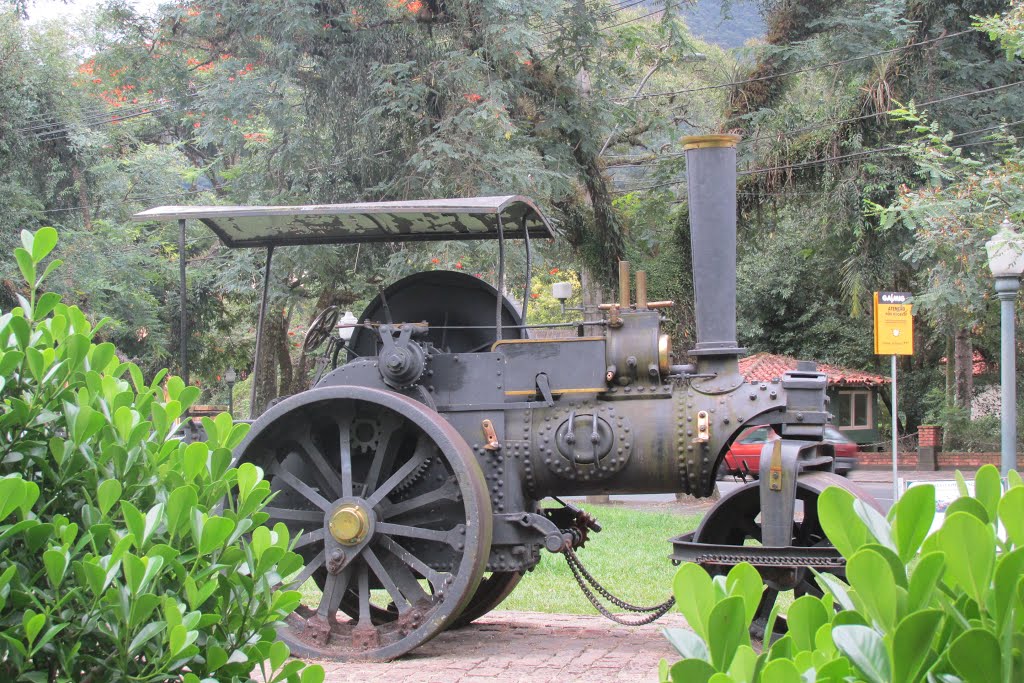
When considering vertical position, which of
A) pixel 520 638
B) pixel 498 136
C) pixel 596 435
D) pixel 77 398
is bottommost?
pixel 520 638

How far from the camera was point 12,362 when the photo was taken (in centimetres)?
246

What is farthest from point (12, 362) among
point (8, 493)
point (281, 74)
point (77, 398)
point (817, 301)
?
point (817, 301)

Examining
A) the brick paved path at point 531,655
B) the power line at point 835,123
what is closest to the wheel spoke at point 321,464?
the brick paved path at point 531,655

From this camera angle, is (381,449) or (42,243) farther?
(381,449)

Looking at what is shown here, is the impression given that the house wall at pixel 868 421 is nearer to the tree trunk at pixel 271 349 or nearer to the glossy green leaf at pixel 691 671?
the tree trunk at pixel 271 349

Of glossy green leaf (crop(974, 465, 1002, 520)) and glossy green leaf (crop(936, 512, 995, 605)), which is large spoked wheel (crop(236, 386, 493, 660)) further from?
glossy green leaf (crop(936, 512, 995, 605))

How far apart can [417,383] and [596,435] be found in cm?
107

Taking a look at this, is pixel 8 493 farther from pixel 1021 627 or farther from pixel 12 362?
pixel 1021 627

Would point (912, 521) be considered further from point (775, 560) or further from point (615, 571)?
point (615, 571)

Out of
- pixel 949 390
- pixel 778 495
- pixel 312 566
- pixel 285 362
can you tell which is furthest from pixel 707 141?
pixel 949 390

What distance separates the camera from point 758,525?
626 cm

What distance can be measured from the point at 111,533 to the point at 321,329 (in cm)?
494

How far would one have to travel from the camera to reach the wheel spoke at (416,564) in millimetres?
5918

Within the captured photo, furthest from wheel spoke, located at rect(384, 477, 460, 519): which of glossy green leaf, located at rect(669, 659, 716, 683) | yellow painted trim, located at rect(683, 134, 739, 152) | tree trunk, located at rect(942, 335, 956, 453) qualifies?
tree trunk, located at rect(942, 335, 956, 453)
